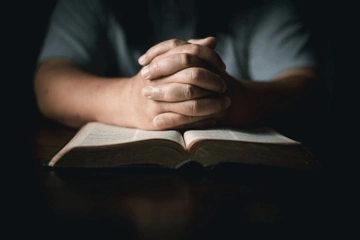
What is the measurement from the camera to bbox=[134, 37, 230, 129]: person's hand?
2.26ft

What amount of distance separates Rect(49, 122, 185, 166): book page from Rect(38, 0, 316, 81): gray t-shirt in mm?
438

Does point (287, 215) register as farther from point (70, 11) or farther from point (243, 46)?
point (70, 11)

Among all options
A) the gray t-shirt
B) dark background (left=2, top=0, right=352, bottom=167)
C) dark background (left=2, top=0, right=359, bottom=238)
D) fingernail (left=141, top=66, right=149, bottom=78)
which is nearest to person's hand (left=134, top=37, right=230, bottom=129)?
fingernail (left=141, top=66, right=149, bottom=78)

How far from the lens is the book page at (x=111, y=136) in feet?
1.98

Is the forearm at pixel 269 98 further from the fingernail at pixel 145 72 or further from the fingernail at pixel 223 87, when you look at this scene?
the fingernail at pixel 145 72

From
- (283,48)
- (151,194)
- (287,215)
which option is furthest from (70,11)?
(287,215)

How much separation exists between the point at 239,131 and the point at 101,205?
345mm

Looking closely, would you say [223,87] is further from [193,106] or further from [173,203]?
[173,203]

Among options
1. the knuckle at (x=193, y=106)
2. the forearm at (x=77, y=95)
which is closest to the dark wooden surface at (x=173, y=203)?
the knuckle at (x=193, y=106)

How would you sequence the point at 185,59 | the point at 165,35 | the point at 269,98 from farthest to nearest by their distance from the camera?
the point at 165,35 → the point at 269,98 → the point at 185,59

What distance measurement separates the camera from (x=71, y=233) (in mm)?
392

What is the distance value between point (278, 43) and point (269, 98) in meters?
0.37

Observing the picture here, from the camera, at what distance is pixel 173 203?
1.57 ft

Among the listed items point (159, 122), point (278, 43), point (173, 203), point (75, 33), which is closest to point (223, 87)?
point (159, 122)
